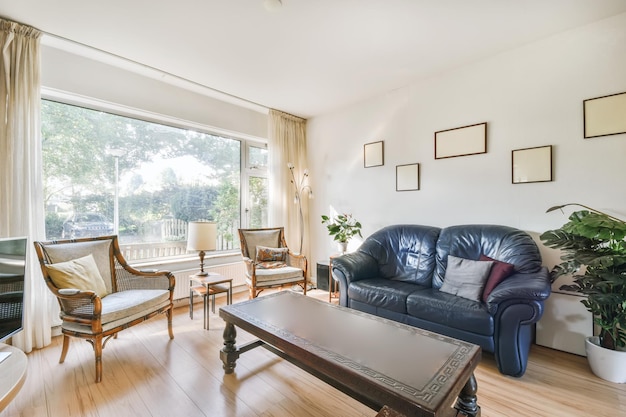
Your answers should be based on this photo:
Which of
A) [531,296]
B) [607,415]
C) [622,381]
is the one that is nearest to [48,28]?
[531,296]

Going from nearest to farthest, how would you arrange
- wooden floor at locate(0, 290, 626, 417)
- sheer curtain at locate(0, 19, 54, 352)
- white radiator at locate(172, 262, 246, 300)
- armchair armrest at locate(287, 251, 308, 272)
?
wooden floor at locate(0, 290, 626, 417)
sheer curtain at locate(0, 19, 54, 352)
white radiator at locate(172, 262, 246, 300)
armchair armrest at locate(287, 251, 308, 272)

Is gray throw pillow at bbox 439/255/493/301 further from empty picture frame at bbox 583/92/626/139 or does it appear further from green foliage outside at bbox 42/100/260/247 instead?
green foliage outside at bbox 42/100/260/247

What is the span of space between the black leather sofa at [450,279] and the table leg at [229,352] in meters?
1.35

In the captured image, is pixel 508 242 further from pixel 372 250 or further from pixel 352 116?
pixel 352 116

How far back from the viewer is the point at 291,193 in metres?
4.73

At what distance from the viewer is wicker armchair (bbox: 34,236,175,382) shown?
206cm

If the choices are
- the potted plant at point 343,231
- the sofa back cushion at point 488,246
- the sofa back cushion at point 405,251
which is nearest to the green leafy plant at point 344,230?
the potted plant at point 343,231

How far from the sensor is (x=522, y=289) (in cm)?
203

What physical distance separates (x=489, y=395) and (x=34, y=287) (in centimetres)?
371

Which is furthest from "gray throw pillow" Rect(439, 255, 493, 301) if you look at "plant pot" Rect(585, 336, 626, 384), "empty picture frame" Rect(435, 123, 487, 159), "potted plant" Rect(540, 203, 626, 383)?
"empty picture frame" Rect(435, 123, 487, 159)

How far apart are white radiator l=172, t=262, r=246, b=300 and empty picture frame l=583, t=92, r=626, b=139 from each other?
4119 millimetres

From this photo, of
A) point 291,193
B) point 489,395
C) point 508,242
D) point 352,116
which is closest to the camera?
point 489,395

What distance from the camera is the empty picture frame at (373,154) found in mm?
3904

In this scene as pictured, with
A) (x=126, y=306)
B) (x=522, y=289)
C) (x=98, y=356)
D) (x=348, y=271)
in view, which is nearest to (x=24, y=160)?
(x=126, y=306)
